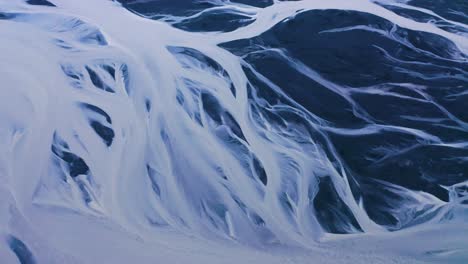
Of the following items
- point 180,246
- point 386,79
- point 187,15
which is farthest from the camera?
point 187,15

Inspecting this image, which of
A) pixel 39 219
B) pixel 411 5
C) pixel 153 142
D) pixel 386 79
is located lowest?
pixel 39 219

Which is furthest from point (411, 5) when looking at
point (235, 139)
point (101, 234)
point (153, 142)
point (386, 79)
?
point (101, 234)

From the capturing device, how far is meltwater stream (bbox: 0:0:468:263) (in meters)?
0.74

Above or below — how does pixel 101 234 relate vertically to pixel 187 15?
below

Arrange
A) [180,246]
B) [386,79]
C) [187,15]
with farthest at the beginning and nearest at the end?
[187,15] → [386,79] → [180,246]

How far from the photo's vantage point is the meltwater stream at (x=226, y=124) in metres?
0.74

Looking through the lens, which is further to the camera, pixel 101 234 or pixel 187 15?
pixel 187 15

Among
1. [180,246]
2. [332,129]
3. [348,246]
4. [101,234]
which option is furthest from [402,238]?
[101,234]

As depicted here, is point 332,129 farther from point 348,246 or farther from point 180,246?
point 180,246

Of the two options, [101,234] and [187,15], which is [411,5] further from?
[101,234]

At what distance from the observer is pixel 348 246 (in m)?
0.72

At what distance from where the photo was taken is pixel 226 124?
821 millimetres

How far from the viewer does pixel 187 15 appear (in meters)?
0.98

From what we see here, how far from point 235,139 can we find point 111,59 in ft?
0.92
